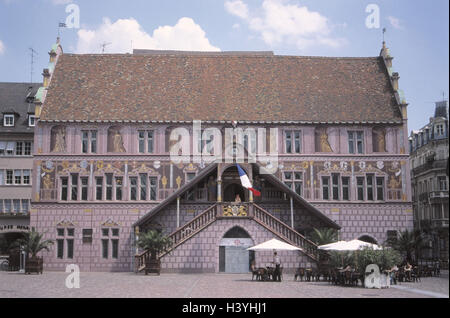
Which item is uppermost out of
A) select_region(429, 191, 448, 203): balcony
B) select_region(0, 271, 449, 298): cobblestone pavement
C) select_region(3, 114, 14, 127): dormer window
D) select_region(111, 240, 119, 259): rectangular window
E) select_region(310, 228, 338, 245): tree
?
select_region(3, 114, 14, 127): dormer window

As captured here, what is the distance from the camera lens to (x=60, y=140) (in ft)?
137

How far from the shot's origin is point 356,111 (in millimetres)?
42625

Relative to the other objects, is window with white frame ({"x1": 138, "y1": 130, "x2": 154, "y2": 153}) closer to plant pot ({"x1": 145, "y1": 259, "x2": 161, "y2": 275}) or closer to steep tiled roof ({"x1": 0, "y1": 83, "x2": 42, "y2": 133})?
plant pot ({"x1": 145, "y1": 259, "x2": 161, "y2": 275})

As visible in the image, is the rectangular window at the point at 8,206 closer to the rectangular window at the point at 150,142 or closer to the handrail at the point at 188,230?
the rectangular window at the point at 150,142

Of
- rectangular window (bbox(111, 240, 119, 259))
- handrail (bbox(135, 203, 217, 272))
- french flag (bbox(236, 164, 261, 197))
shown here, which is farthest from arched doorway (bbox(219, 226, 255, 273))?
rectangular window (bbox(111, 240, 119, 259))

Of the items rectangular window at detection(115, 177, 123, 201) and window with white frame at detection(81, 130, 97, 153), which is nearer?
rectangular window at detection(115, 177, 123, 201)

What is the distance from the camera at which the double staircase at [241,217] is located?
36.3m

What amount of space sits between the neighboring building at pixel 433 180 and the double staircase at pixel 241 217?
24.7 metres

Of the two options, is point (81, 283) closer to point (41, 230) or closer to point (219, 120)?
point (41, 230)

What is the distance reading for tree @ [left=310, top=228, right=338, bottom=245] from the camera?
1412 inches

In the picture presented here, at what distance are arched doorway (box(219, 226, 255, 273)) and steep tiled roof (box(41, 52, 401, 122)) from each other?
352 inches
